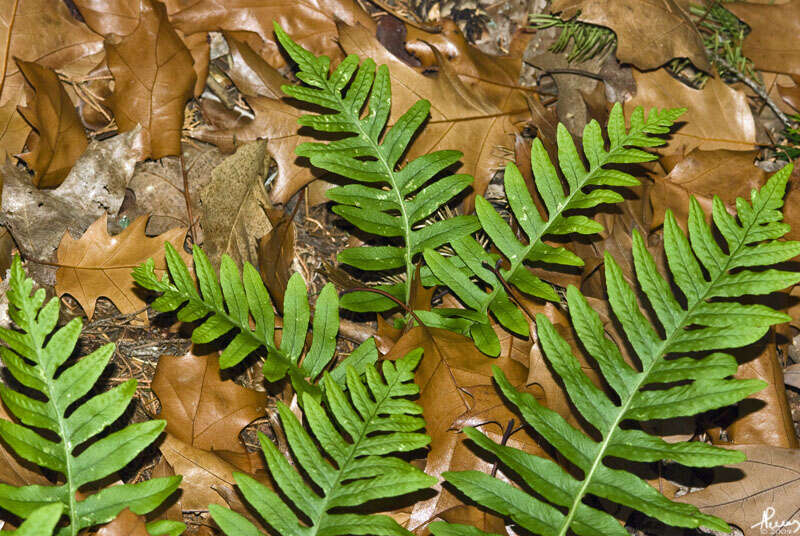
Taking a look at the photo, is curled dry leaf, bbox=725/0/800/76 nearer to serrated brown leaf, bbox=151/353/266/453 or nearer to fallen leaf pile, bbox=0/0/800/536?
fallen leaf pile, bbox=0/0/800/536

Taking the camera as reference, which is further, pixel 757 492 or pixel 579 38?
pixel 579 38

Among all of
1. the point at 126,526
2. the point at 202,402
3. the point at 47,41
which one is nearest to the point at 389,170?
the point at 202,402

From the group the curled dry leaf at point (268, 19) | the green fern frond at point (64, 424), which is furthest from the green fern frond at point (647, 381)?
the curled dry leaf at point (268, 19)

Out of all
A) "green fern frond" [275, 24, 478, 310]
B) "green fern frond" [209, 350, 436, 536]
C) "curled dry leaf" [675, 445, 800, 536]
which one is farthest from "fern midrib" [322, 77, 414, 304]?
"curled dry leaf" [675, 445, 800, 536]

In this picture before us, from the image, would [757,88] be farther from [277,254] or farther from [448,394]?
[277,254]

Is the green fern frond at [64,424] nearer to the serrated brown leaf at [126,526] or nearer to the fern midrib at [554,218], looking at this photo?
the serrated brown leaf at [126,526]

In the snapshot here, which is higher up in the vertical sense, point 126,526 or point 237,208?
point 237,208

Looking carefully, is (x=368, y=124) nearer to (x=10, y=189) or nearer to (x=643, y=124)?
(x=643, y=124)
